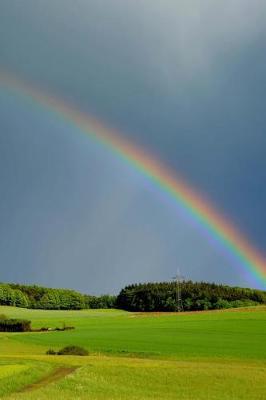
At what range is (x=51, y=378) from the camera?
119 ft

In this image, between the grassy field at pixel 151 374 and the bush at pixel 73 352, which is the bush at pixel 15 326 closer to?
the grassy field at pixel 151 374

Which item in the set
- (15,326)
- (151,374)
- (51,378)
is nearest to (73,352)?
(51,378)

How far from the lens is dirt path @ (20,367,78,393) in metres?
33.3

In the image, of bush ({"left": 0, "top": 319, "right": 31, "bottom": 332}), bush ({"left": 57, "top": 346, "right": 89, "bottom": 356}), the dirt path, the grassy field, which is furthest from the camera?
bush ({"left": 0, "top": 319, "right": 31, "bottom": 332})

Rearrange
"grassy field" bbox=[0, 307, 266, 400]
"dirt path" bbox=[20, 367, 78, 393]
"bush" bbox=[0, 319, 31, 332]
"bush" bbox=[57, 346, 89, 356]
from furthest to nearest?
"bush" bbox=[0, 319, 31, 332]
"bush" bbox=[57, 346, 89, 356]
"dirt path" bbox=[20, 367, 78, 393]
"grassy field" bbox=[0, 307, 266, 400]

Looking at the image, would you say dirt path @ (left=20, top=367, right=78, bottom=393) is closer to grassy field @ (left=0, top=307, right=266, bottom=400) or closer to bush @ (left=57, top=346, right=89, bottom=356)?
grassy field @ (left=0, top=307, right=266, bottom=400)

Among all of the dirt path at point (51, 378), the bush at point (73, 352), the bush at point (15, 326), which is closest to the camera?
the dirt path at point (51, 378)

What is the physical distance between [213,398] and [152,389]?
14.6 feet

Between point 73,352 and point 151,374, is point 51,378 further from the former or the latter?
point 73,352

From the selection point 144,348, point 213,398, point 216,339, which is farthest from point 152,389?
point 216,339

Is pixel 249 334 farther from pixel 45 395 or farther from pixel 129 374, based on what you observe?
pixel 45 395

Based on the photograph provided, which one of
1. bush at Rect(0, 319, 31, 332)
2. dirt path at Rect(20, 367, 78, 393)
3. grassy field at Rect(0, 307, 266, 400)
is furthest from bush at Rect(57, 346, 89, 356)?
bush at Rect(0, 319, 31, 332)

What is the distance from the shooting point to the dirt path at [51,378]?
33.3 m

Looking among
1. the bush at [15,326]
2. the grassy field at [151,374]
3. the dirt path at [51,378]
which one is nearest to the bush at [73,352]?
the grassy field at [151,374]
